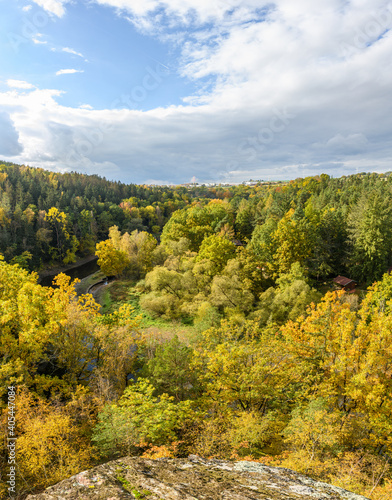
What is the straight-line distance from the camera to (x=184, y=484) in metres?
4.68

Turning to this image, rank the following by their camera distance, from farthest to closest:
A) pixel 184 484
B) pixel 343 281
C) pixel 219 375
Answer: pixel 343 281 < pixel 219 375 < pixel 184 484

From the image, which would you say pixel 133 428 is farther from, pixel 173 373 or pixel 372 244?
pixel 372 244

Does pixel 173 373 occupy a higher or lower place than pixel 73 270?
lower

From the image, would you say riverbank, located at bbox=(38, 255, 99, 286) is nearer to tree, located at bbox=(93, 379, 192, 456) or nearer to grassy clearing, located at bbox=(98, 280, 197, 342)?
grassy clearing, located at bbox=(98, 280, 197, 342)

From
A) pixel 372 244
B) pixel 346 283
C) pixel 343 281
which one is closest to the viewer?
pixel 372 244

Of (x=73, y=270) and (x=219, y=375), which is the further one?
(x=73, y=270)

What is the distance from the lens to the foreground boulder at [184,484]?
14.3 ft

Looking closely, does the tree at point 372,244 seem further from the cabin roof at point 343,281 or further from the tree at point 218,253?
the tree at point 218,253

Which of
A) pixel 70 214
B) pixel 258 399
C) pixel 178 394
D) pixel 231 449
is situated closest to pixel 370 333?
pixel 258 399

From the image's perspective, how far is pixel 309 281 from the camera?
128 feet

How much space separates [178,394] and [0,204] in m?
72.9

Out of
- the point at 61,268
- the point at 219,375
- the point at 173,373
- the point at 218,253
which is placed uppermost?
the point at 218,253

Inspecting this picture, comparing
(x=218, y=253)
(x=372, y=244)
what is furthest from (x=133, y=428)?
(x=372, y=244)

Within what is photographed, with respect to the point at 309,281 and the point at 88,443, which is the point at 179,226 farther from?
the point at 88,443
